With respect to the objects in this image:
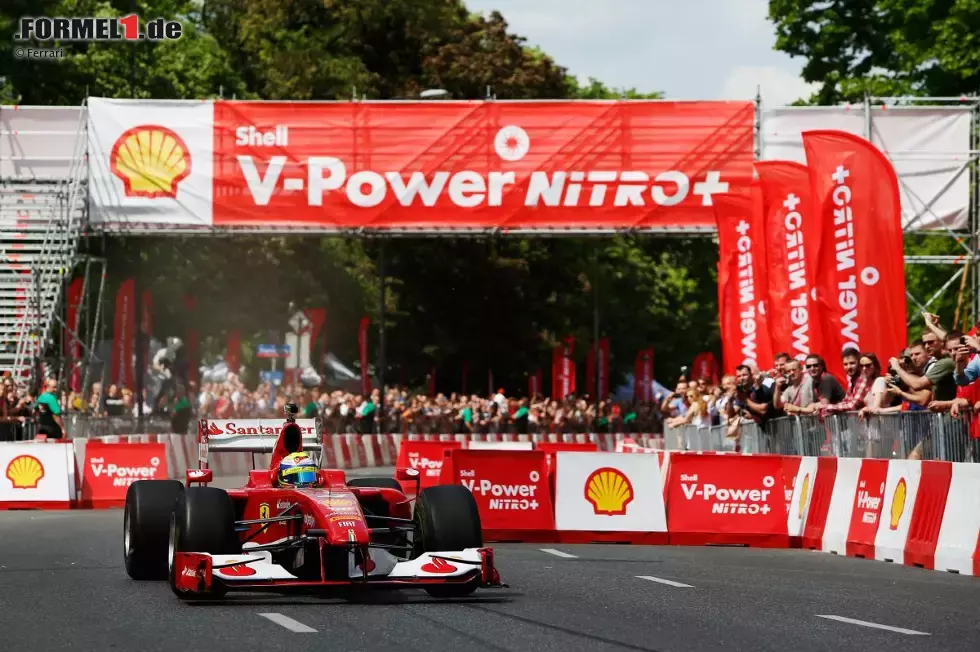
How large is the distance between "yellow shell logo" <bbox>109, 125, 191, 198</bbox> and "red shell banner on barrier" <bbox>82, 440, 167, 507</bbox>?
11.7 m

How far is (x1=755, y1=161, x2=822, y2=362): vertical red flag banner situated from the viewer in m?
27.7

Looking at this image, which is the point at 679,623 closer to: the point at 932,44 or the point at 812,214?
the point at 812,214

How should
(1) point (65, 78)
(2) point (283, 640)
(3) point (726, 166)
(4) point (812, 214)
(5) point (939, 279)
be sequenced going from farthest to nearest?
(5) point (939, 279) < (1) point (65, 78) < (3) point (726, 166) < (4) point (812, 214) < (2) point (283, 640)

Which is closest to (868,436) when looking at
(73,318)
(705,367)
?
(73,318)

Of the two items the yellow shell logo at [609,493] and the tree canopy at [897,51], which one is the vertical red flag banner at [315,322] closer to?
the tree canopy at [897,51]

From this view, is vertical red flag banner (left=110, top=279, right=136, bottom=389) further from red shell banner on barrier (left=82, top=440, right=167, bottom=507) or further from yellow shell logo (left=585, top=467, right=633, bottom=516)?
yellow shell logo (left=585, top=467, right=633, bottom=516)

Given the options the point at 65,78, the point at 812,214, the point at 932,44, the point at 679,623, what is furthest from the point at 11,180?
the point at 679,623

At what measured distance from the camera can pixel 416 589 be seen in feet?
47.8

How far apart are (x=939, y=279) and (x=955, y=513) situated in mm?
42207

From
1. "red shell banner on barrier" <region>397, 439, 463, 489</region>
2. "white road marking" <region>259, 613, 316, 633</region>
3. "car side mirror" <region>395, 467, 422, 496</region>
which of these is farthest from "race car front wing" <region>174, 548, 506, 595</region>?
"red shell banner on barrier" <region>397, 439, 463, 489</region>

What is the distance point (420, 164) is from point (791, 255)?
1378cm

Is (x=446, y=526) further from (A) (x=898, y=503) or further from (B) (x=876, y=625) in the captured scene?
(A) (x=898, y=503)

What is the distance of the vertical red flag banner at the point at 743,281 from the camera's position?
31.2 metres

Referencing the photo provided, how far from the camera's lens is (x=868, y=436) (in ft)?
67.4
